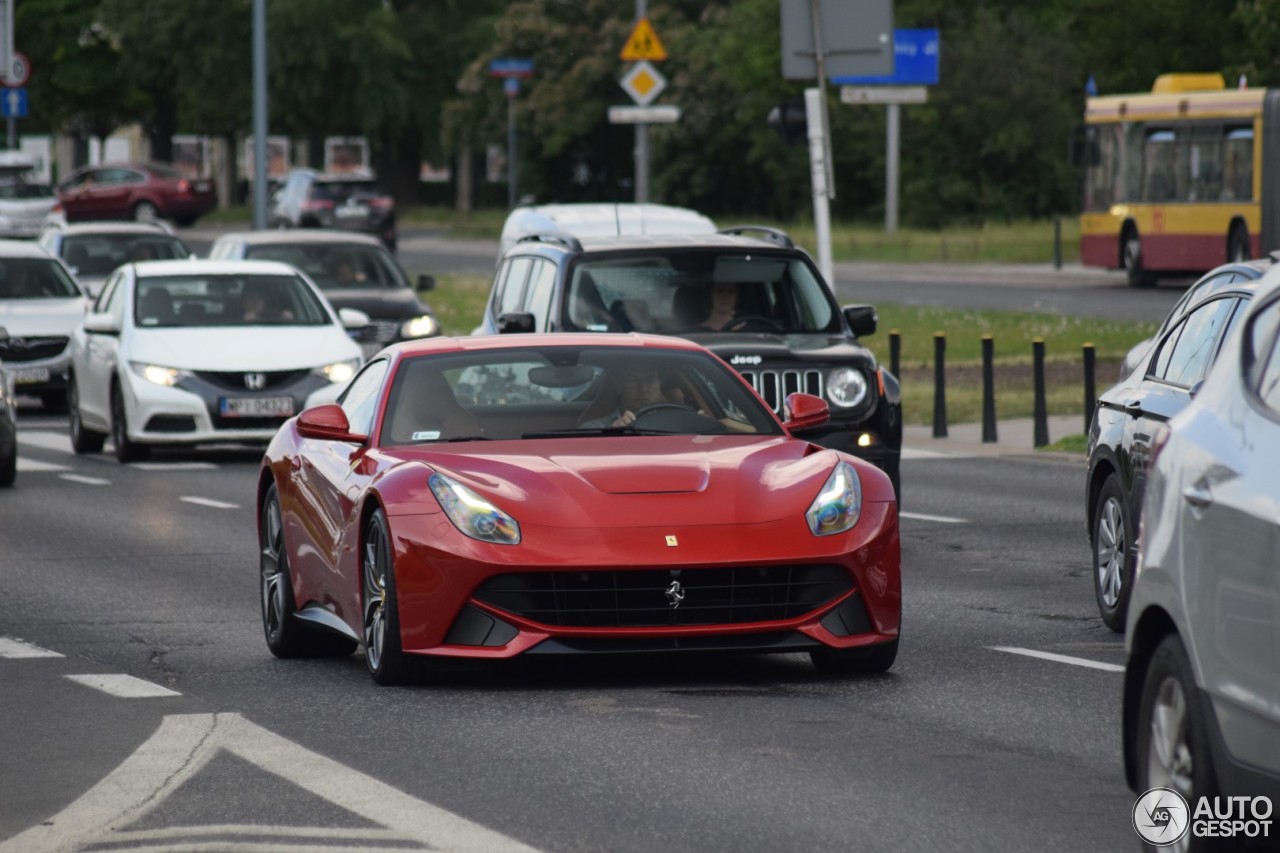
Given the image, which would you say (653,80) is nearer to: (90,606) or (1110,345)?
(1110,345)

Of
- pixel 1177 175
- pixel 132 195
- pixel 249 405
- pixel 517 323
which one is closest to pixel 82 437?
pixel 249 405

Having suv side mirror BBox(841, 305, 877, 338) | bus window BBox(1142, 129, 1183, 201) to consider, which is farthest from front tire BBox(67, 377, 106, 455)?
bus window BBox(1142, 129, 1183, 201)

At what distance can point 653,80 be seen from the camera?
30234 millimetres

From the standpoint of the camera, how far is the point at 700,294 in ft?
51.3

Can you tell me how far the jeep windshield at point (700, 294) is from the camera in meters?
15.6

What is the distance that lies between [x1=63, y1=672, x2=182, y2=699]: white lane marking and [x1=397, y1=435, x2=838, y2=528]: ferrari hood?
120cm

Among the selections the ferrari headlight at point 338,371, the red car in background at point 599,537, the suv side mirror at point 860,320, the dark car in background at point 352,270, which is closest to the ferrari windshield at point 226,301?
the ferrari headlight at point 338,371

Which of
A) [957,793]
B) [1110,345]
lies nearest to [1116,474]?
[957,793]

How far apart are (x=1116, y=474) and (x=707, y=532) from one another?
278 centimetres

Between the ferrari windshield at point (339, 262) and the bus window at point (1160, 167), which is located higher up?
the bus window at point (1160, 167)

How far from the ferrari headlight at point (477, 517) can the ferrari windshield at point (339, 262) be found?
18.7 metres

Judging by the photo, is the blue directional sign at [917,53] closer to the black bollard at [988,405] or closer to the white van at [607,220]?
the white van at [607,220]

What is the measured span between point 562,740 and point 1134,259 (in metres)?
36.5

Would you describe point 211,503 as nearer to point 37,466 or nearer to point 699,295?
point 37,466
